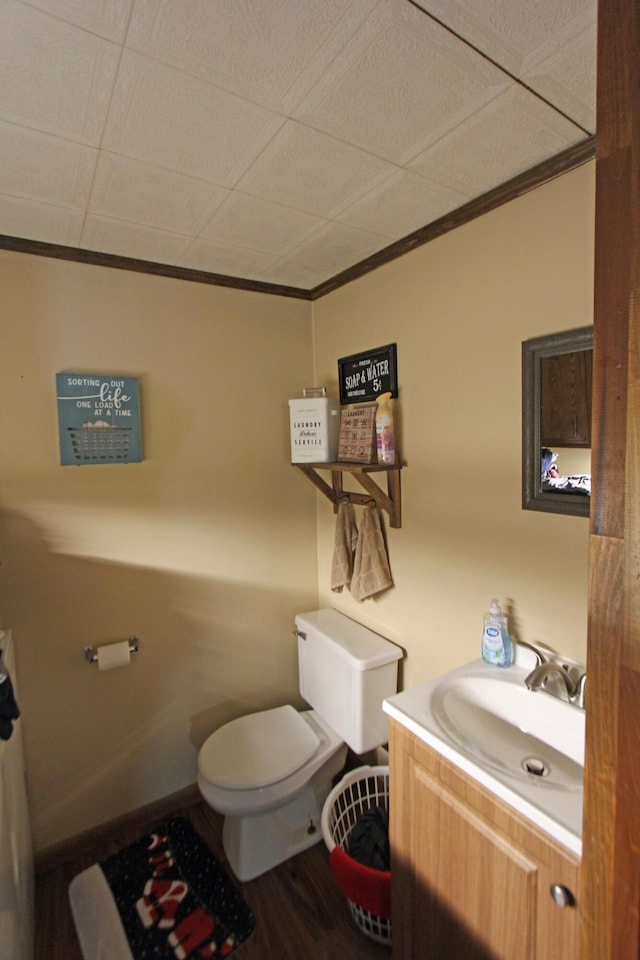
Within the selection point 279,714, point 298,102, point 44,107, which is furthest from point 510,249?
point 279,714

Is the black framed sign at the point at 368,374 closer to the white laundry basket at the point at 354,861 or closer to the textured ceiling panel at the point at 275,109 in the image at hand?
the textured ceiling panel at the point at 275,109

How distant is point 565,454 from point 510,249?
0.64 metres

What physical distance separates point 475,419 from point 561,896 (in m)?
1.18

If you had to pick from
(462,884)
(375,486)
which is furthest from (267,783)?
(375,486)

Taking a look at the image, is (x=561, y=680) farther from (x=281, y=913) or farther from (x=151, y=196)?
(x=151, y=196)

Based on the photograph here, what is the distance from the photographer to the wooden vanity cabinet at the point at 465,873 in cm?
89

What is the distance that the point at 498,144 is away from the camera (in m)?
1.16

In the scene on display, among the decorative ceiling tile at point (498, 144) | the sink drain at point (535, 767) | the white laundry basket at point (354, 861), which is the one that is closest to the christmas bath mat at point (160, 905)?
the white laundry basket at point (354, 861)

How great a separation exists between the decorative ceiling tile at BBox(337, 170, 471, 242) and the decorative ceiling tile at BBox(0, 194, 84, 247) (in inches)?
35.1

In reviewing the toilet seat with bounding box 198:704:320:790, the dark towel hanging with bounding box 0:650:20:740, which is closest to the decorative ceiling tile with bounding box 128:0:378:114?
the dark towel hanging with bounding box 0:650:20:740

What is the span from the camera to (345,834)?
173 cm

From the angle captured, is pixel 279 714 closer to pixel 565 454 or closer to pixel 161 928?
pixel 161 928

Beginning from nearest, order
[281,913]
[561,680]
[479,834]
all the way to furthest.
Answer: [479,834] → [561,680] → [281,913]

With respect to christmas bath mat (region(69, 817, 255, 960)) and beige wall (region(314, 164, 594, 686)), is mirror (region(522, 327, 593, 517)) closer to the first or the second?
beige wall (region(314, 164, 594, 686))
